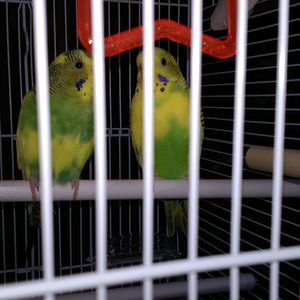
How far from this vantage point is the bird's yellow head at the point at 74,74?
3.60ft

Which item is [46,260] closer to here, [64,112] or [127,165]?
[64,112]

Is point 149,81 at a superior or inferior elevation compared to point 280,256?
superior

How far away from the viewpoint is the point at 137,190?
804mm

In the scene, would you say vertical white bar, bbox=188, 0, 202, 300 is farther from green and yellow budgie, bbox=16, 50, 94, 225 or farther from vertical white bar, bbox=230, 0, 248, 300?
green and yellow budgie, bbox=16, 50, 94, 225

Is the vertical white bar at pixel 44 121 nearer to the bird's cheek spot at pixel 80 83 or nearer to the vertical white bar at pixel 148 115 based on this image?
the vertical white bar at pixel 148 115

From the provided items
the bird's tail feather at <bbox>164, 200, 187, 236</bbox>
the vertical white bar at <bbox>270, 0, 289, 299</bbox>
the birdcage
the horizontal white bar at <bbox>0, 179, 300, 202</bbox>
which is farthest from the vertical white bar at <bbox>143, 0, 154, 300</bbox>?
the bird's tail feather at <bbox>164, 200, 187, 236</bbox>

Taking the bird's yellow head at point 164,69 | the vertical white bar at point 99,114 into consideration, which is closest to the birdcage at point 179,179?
the vertical white bar at point 99,114

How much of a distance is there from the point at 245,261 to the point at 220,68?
1.03 metres

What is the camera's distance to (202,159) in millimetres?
1479

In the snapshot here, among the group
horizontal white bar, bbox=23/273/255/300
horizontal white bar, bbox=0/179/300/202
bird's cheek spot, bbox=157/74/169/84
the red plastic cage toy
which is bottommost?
horizontal white bar, bbox=23/273/255/300

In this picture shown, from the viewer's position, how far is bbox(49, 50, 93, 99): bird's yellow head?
3.60 feet

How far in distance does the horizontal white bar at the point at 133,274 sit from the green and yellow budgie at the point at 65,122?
0.72 m

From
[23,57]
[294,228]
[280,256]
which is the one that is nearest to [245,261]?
[280,256]

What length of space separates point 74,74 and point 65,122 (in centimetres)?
13
